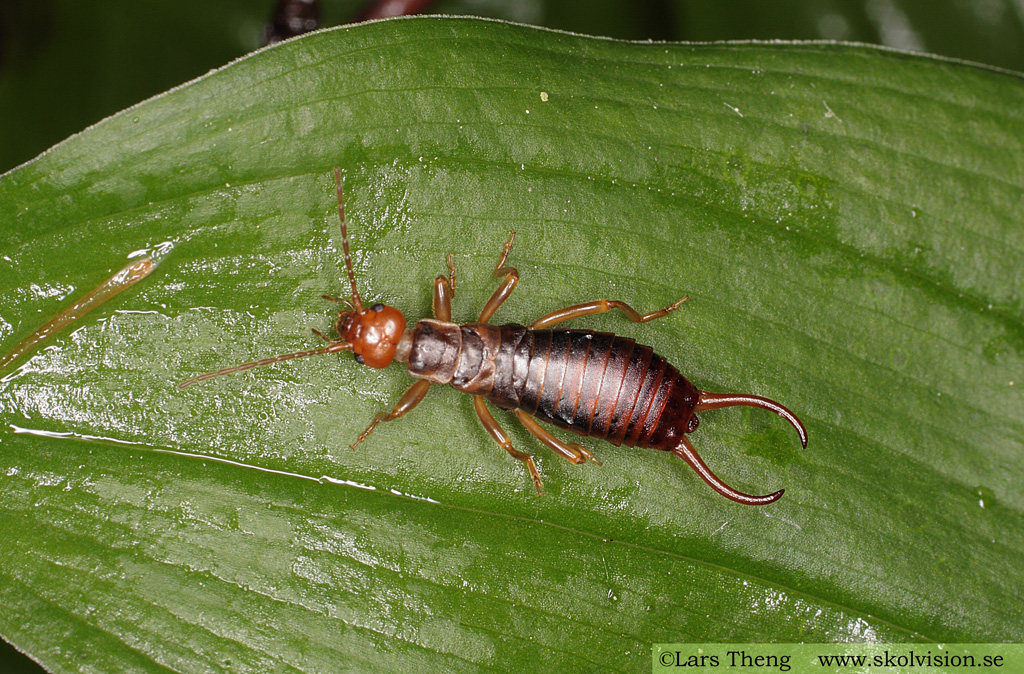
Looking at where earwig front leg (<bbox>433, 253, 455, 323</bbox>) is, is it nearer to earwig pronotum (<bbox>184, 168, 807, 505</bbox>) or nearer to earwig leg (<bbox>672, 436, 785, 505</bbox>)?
earwig pronotum (<bbox>184, 168, 807, 505</bbox>)

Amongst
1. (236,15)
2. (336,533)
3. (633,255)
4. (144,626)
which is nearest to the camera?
(144,626)

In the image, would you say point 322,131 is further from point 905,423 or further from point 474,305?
point 905,423

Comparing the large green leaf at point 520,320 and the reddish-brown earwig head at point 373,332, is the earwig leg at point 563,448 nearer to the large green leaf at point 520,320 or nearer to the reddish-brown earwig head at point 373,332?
the large green leaf at point 520,320

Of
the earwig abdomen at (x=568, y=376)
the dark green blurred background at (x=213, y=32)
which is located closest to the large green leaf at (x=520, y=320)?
the earwig abdomen at (x=568, y=376)

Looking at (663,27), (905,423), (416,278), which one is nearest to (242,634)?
(416,278)

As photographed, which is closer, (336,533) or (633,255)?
(336,533)

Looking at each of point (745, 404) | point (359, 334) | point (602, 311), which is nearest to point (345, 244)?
point (359, 334)
